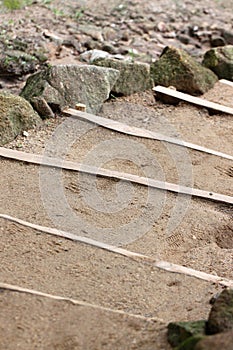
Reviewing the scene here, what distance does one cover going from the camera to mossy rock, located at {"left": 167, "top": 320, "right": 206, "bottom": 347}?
2699mm

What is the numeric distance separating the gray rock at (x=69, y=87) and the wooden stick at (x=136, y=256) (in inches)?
50.3

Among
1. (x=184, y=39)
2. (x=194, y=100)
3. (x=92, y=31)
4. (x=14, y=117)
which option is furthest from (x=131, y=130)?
(x=184, y=39)

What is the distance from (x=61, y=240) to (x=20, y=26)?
2.75 metres

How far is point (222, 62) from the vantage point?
5695 millimetres

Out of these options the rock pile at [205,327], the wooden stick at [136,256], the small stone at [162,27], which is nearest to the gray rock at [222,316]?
the rock pile at [205,327]

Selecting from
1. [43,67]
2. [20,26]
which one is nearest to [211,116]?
[43,67]

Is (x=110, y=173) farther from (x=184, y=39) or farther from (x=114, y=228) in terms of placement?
(x=184, y=39)

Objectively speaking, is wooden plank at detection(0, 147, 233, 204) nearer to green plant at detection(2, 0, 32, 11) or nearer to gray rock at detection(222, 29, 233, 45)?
green plant at detection(2, 0, 32, 11)

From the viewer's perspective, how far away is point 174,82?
542cm

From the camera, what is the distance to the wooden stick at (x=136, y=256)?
3.44 m

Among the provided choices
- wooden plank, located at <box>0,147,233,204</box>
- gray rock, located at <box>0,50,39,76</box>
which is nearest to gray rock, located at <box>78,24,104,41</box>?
gray rock, located at <box>0,50,39,76</box>

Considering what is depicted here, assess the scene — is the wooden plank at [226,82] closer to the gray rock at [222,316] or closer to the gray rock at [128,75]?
the gray rock at [128,75]

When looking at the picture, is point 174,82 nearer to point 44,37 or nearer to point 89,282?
point 44,37

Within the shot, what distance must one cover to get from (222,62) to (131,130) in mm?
1271
